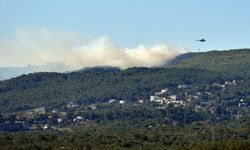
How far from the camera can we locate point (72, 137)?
584ft

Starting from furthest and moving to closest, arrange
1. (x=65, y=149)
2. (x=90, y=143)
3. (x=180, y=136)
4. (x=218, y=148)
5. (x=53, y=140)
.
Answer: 1. (x=180, y=136)
2. (x=53, y=140)
3. (x=90, y=143)
4. (x=65, y=149)
5. (x=218, y=148)

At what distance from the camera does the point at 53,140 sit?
174 metres

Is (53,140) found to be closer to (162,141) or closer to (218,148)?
(162,141)

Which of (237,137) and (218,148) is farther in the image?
(237,137)

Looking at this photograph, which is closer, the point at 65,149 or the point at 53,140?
the point at 65,149

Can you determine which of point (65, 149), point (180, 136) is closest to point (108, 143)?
point (65, 149)

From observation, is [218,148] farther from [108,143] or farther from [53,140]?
[53,140]

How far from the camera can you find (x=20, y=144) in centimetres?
16050

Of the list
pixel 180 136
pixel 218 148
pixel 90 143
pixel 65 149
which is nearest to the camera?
pixel 218 148

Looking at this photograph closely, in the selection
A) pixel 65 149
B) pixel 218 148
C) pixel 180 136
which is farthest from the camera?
pixel 180 136

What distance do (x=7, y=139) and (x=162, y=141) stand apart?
106 feet

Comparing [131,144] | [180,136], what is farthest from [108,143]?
[180,136]

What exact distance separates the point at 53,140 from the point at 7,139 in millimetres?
9326

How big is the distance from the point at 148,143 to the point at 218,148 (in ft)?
114
